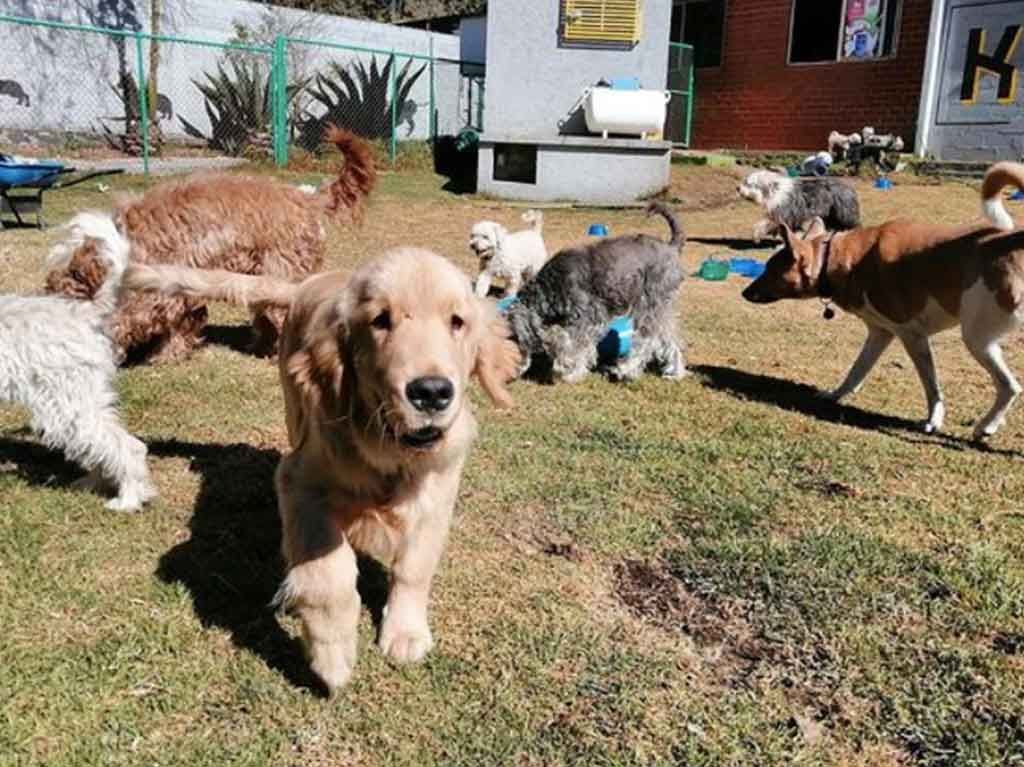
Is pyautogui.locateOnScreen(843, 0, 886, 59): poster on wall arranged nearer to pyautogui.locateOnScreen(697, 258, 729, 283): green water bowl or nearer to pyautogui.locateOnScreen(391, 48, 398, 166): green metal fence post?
pyautogui.locateOnScreen(391, 48, 398, 166): green metal fence post

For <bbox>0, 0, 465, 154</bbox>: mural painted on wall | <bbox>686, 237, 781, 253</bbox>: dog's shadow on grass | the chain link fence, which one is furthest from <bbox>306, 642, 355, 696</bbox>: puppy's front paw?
<bbox>0, 0, 465, 154</bbox>: mural painted on wall

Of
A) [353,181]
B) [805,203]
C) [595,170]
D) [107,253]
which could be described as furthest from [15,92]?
[107,253]

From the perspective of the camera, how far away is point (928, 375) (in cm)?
585

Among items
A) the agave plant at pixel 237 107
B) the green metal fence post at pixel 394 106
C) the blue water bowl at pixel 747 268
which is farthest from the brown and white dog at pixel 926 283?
the green metal fence post at pixel 394 106

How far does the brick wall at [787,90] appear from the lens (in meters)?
19.6

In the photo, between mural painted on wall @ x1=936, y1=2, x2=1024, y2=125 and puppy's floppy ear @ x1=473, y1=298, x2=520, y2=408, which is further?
mural painted on wall @ x1=936, y1=2, x2=1024, y2=125

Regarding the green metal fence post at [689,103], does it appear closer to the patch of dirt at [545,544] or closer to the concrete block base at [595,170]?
the concrete block base at [595,170]

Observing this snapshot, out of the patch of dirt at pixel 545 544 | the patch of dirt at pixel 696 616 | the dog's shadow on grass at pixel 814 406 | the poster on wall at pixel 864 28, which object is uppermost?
the poster on wall at pixel 864 28

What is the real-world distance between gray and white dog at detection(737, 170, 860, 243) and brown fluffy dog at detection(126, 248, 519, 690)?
34.3 feet

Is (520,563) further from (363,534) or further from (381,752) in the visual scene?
(381,752)

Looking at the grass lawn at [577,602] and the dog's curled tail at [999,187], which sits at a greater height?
the dog's curled tail at [999,187]

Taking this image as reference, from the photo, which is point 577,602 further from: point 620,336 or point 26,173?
point 26,173

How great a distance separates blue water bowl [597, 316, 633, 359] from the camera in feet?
22.5

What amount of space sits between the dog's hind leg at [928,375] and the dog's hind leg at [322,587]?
4350mm
